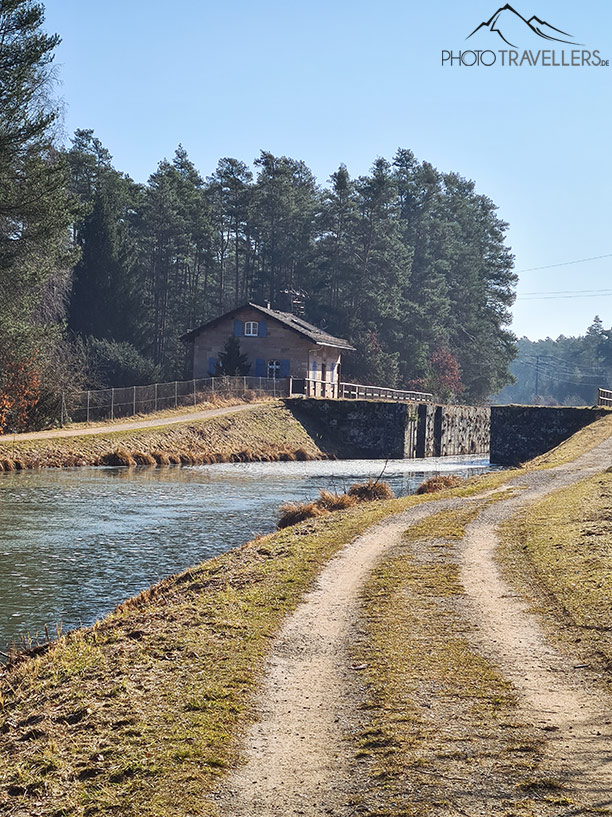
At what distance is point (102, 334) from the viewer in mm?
76125

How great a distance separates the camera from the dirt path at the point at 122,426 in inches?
1682

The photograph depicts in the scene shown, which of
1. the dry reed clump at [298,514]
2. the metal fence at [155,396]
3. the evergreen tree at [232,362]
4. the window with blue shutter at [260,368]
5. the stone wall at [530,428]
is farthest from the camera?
the window with blue shutter at [260,368]

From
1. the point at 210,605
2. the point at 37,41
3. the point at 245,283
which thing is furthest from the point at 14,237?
the point at 245,283

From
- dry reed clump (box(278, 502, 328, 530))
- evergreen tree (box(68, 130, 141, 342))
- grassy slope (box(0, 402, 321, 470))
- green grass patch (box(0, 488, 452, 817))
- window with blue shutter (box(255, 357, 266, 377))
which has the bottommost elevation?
green grass patch (box(0, 488, 452, 817))

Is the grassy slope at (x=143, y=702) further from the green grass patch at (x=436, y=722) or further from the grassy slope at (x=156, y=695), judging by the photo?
the green grass patch at (x=436, y=722)

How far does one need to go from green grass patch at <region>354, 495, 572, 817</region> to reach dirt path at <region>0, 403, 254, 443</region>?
1236 inches

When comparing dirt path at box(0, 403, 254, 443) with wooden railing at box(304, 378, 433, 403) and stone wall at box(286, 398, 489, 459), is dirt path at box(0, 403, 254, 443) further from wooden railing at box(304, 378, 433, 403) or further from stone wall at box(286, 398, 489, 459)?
wooden railing at box(304, 378, 433, 403)

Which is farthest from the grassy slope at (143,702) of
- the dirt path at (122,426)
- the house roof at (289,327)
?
the house roof at (289,327)

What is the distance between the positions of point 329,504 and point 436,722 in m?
19.1

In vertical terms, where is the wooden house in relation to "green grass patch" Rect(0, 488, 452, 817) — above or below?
above

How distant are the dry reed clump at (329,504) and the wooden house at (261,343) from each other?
4050 cm

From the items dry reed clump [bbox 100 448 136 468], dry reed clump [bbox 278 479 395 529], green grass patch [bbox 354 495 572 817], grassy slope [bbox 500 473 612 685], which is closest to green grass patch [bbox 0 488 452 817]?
green grass patch [bbox 354 495 572 817]

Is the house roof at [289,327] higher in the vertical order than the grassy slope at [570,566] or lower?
higher

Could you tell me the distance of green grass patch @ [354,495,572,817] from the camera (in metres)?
6.85
